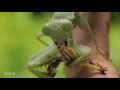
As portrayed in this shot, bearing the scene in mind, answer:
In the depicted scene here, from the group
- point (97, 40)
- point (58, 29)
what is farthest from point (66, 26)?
point (97, 40)

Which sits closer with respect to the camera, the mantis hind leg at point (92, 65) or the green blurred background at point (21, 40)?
the mantis hind leg at point (92, 65)

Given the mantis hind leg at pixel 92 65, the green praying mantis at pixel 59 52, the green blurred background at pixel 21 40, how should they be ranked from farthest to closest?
the green blurred background at pixel 21 40
the green praying mantis at pixel 59 52
the mantis hind leg at pixel 92 65

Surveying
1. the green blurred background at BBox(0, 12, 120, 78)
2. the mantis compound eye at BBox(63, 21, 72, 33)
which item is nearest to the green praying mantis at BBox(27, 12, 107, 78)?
the mantis compound eye at BBox(63, 21, 72, 33)

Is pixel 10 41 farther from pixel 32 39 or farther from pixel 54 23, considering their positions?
pixel 54 23

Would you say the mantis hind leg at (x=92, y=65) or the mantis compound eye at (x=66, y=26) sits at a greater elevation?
the mantis compound eye at (x=66, y=26)

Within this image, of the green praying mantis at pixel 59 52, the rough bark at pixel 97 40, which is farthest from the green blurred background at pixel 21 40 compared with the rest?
the green praying mantis at pixel 59 52

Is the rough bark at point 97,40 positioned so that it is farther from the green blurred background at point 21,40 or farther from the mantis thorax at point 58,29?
the green blurred background at point 21,40

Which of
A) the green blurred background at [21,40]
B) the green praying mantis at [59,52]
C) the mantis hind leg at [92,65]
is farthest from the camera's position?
the green blurred background at [21,40]
